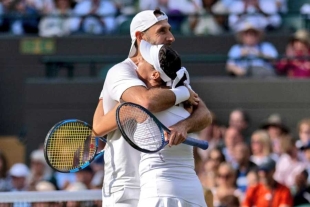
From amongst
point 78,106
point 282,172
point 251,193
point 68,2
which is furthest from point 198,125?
point 68,2

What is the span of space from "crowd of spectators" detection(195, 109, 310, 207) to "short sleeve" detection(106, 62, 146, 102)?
3.22 m

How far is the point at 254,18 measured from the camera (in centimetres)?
1303

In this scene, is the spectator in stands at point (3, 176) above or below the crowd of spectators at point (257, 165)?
below

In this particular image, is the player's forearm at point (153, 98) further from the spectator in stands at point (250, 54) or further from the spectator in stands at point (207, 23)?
the spectator in stands at point (207, 23)

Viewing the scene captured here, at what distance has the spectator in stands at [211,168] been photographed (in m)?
10.0

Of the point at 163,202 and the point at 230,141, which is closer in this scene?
the point at 163,202

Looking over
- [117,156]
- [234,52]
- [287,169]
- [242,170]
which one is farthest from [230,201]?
[117,156]

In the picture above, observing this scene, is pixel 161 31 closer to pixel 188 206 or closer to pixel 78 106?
pixel 188 206

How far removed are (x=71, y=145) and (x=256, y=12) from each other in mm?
7168

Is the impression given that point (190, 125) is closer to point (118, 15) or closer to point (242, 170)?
point (242, 170)

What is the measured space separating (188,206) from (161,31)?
1.04m

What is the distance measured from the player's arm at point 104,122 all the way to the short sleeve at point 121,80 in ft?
0.35

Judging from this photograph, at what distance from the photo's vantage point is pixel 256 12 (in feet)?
43.0

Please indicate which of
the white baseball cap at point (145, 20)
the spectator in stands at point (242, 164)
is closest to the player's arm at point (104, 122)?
the white baseball cap at point (145, 20)
